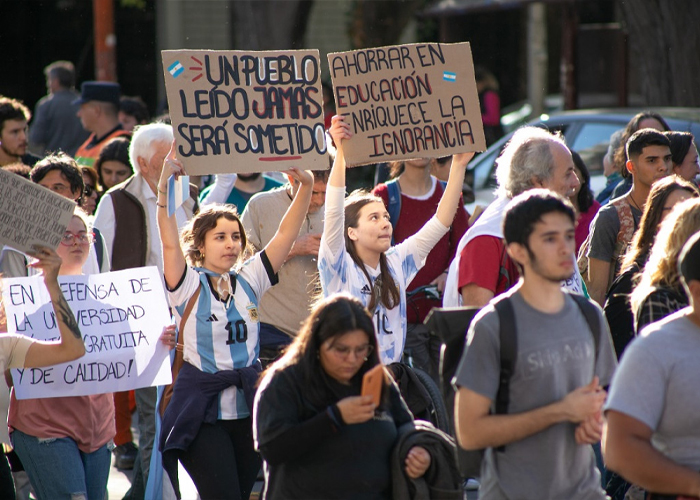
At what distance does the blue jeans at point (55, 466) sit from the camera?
4832mm

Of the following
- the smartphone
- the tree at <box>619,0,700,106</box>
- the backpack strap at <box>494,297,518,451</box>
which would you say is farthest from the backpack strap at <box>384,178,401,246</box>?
the tree at <box>619,0,700,106</box>

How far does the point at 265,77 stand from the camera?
5.59 meters

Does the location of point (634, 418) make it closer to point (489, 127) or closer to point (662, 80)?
point (662, 80)

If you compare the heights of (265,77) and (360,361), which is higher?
(265,77)

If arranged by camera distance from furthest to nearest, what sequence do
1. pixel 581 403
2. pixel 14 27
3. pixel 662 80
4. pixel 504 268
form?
pixel 14 27 → pixel 662 80 → pixel 504 268 → pixel 581 403

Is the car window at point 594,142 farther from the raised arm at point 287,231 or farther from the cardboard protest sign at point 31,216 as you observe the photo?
the cardboard protest sign at point 31,216

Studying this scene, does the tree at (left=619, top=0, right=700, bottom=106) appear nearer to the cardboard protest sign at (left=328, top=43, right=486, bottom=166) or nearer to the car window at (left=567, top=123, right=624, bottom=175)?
the car window at (left=567, top=123, right=624, bottom=175)

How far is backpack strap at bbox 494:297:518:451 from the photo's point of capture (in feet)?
11.0

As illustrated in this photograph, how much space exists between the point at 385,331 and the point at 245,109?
4.55 ft

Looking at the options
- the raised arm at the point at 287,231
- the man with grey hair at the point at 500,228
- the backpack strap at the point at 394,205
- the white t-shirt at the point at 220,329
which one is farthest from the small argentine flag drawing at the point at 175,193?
the backpack strap at the point at 394,205

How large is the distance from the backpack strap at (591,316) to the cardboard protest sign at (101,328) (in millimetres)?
2570

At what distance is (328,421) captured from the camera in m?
3.70

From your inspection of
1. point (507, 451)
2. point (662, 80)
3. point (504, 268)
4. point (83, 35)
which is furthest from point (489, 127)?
point (507, 451)

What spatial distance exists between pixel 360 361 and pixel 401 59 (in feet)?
7.90
